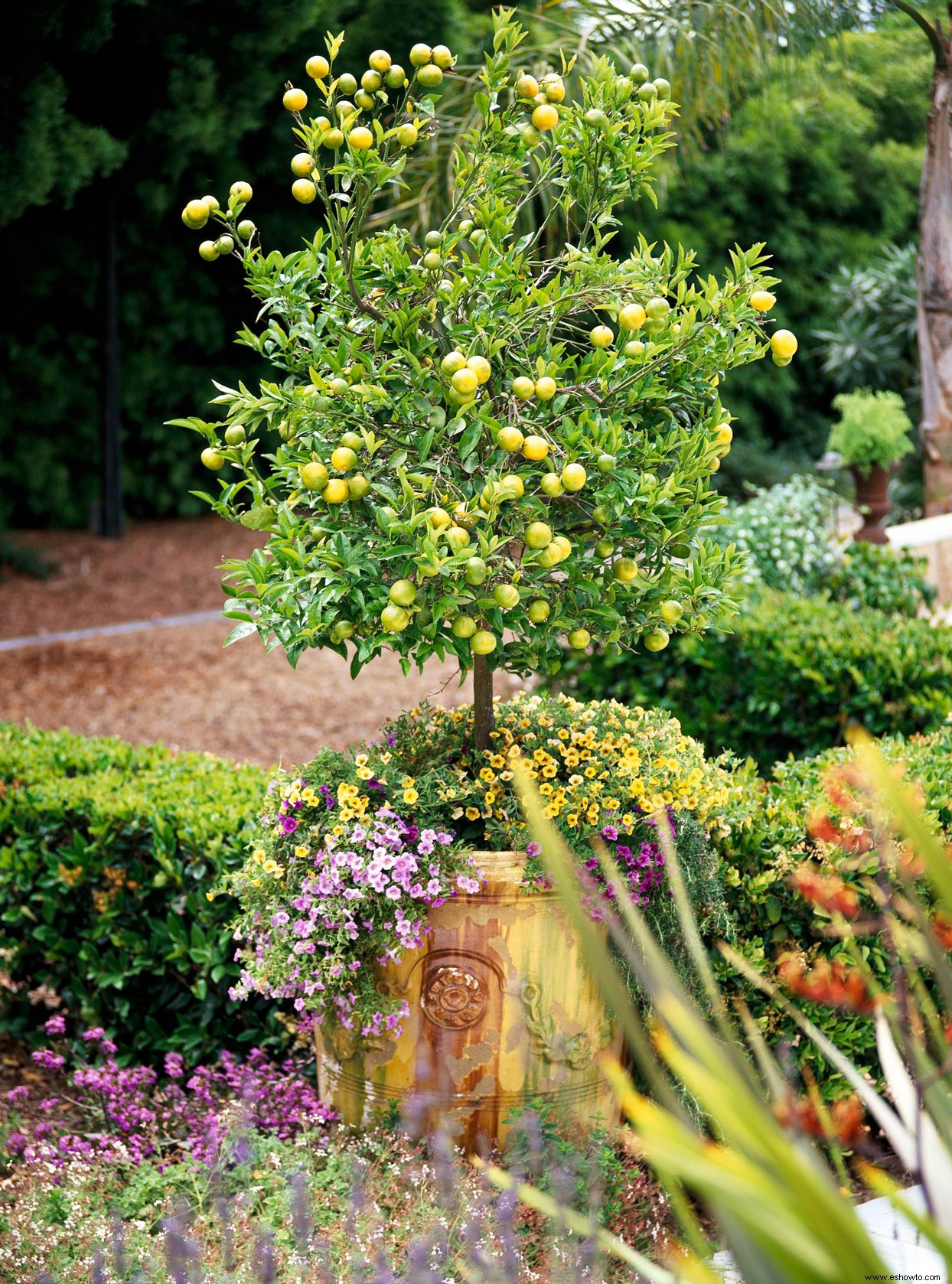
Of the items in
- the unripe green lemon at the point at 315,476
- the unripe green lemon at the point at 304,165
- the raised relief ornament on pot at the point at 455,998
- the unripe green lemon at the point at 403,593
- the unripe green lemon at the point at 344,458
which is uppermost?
the unripe green lemon at the point at 304,165

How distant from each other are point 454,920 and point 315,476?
3.35 ft

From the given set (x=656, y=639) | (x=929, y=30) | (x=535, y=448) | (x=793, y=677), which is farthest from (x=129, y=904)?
(x=929, y=30)

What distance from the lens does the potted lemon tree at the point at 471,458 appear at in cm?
248

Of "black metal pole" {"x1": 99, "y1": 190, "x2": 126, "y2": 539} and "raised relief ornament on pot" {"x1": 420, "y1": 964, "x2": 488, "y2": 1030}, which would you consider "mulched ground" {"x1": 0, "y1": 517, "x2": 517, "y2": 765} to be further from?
"raised relief ornament on pot" {"x1": 420, "y1": 964, "x2": 488, "y2": 1030}

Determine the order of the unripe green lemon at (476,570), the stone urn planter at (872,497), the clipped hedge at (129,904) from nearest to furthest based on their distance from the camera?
the unripe green lemon at (476,570)
the clipped hedge at (129,904)
the stone urn planter at (872,497)

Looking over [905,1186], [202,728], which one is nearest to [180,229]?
[202,728]

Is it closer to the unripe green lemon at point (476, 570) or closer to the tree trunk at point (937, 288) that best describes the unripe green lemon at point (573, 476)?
the unripe green lemon at point (476, 570)

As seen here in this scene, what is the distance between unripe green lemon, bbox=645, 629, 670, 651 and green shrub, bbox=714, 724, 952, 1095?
0.59m

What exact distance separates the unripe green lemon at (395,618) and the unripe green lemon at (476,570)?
0.16 metres

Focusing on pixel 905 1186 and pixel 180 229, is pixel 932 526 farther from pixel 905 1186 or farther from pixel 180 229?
pixel 180 229

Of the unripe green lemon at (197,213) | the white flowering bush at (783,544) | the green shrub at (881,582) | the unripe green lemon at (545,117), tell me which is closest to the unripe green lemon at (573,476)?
the unripe green lemon at (545,117)

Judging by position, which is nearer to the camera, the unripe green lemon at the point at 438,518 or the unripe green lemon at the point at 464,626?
the unripe green lemon at the point at 438,518

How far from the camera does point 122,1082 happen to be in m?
3.24

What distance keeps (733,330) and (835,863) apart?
1.32 m
